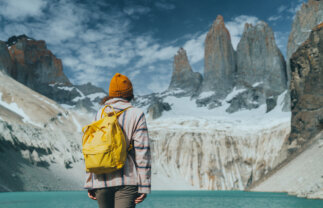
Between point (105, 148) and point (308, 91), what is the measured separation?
42452mm

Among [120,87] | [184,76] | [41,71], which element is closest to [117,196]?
[120,87]

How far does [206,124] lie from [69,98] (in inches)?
3612

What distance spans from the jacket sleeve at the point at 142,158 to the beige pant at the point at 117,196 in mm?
87

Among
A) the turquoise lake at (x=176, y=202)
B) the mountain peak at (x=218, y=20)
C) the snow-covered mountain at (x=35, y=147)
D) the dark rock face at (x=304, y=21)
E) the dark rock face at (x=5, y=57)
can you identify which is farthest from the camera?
the mountain peak at (x=218, y=20)

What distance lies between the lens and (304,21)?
92.2 metres

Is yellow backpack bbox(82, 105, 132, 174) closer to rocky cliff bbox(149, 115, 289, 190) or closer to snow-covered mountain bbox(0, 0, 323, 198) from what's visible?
snow-covered mountain bbox(0, 0, 323, 198)

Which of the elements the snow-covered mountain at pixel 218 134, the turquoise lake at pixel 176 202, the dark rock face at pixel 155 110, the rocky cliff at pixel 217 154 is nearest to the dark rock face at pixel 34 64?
the snow-covered mountain at pixel 218 134

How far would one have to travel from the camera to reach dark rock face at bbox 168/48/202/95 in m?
149

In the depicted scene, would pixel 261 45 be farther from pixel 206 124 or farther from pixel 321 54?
pixel 321 54

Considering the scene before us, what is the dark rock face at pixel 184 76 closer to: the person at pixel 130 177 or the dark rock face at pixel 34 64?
the dark rock face at pixel 34 64

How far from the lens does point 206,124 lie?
70250 millimetres

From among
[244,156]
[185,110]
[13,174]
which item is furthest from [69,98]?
[13,174]

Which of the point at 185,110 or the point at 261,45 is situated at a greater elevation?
the point at 261,45

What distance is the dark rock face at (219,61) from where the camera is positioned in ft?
409
